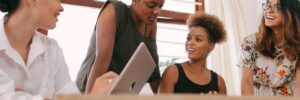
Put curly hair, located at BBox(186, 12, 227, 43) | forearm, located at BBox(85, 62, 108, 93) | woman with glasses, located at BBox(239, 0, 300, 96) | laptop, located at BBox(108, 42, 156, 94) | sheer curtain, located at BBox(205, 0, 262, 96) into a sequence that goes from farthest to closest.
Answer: sheer curtain, located at BBox(205, 0, 262, 96) → curly hair, located at BBox(186, 12, 227, 43) → woman with glasses, located at BBox(239, 0, 300, 96) → forearm, located at BBox(85, 62, 108, 93) → laptop, located at BBox(108, 42, 156, 94)

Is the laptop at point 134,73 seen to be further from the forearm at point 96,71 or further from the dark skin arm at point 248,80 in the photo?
the dark skin arm at point 248,80

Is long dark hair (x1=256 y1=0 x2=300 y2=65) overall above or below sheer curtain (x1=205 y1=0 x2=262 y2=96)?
above

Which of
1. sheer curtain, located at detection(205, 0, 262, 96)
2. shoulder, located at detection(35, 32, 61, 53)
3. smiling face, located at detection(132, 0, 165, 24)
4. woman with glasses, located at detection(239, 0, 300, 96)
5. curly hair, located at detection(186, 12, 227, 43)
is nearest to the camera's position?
shoulder, located at detection(35, 32, 61, 53)

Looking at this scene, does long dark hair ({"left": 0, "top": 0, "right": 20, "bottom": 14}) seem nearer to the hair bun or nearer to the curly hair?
the hair bun

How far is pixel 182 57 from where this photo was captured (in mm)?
3191

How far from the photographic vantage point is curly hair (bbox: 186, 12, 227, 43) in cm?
Answer: 201

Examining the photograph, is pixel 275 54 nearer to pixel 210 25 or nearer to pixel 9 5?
pixel 210 25

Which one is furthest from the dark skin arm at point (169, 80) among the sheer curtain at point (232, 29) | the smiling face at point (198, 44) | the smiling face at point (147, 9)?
the sheer curtain at point (232, 29)

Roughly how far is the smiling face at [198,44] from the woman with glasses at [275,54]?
19 centimetres

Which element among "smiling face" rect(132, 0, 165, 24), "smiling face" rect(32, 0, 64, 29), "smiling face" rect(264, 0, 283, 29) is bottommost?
"smiling face" rect(264, 0, 283, 29)

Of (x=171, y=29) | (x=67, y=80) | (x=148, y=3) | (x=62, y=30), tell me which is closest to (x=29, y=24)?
(x=67, y=80)

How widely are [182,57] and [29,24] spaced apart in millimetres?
2056

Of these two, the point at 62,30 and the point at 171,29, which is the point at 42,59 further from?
the point at 171,29

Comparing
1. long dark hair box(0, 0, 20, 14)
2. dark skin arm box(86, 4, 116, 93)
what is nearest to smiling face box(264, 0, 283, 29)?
dark skin arm box(86, 4, 116, 93)
